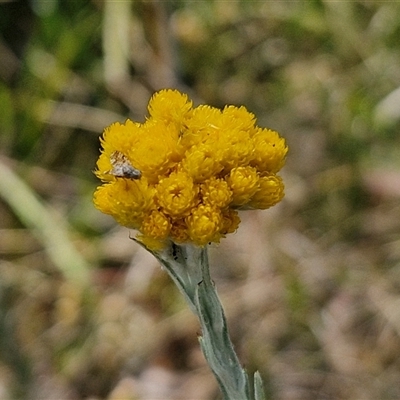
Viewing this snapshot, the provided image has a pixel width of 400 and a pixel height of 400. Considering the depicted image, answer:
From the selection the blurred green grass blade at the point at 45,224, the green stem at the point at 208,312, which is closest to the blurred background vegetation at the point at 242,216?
the blurred green grass blade at the point at 45,224

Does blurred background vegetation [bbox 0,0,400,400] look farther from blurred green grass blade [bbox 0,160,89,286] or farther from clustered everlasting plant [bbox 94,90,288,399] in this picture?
clustered everlasting plant [bbox 94,90,288,399]

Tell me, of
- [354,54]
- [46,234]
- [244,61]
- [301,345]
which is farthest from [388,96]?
[46,234]

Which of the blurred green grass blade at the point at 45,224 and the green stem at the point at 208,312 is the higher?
the blurred green grass blade at the point at 45,224

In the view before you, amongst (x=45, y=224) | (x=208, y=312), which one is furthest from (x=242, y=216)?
(x=208, y=312)

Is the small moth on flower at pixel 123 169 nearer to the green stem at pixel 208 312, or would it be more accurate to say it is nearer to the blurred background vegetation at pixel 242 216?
the green stem at pixel 208 312

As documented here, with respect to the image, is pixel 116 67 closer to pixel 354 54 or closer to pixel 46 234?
pixel 46 234

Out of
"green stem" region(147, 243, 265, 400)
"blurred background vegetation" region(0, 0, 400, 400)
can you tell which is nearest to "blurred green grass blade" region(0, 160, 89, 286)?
"blurred background vegetation" region(0, 0, 400, 400)

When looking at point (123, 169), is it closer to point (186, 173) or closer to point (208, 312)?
point (186, 173)
